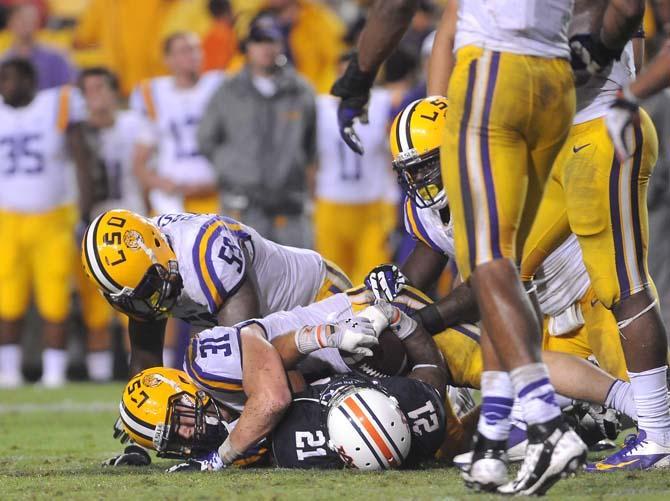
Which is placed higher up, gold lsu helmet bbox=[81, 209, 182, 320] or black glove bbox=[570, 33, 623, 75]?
black glove bbox=[570, 33, 623, 75]

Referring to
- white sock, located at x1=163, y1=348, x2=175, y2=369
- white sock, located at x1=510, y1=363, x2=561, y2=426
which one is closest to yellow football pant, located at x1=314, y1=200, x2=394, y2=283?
white sock, located at x1=163, y1=348, x2=175, y2=369

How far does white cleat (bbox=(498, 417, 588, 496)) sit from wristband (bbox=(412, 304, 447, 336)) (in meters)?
1.44

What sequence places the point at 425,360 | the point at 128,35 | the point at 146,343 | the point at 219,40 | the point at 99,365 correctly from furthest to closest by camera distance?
the point at 128,35 → the point at 219,40 → the point at 99,365 → the point at 146,343 → the point at 425,360

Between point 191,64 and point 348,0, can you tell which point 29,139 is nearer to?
point 191,64

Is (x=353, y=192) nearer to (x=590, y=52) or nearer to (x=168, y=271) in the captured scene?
(x=168, y=271)

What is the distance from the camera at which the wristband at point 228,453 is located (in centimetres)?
510

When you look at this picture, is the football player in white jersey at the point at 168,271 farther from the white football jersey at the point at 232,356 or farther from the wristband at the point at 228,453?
the wristband at the point at 228,453

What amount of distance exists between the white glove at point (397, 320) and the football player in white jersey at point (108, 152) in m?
5.24

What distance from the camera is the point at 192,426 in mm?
5262

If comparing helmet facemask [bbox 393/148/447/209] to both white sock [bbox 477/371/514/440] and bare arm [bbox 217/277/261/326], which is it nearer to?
bare arm [bbox 217/277/261/326]

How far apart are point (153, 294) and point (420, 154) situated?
1.22 meters

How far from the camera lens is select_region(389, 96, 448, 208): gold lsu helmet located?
18.1 feet

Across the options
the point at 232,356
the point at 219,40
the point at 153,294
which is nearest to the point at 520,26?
the point at 232,356

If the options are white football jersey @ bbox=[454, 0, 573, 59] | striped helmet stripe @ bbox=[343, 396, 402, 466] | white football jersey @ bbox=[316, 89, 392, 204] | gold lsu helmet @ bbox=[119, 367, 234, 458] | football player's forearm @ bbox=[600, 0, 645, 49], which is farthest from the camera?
white football jersey @ bbox=[316, 89, 392, 204]
